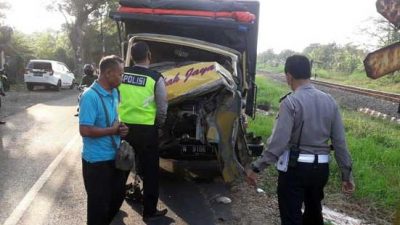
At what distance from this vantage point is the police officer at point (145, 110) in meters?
5.27

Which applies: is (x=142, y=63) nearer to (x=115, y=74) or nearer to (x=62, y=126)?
(x=115, y=74)

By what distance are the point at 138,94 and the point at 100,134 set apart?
1.30m

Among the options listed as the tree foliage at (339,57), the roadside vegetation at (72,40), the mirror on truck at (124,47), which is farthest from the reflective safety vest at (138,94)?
the tree foliage at (339,57)

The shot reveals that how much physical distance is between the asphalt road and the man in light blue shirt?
1.30 metres

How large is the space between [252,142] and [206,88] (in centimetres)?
189

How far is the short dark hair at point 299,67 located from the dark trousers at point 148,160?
1.92 metres

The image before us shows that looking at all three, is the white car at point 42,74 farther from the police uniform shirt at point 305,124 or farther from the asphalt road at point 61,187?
the police uniform shirt at point 305,124

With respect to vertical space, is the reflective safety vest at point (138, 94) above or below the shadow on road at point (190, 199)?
above

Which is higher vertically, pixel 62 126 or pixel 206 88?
pixel 206 88

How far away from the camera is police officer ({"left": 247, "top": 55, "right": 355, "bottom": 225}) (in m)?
3.96

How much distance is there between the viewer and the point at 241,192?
22.5ft

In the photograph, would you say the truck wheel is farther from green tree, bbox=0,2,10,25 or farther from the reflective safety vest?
the reflective safety vest

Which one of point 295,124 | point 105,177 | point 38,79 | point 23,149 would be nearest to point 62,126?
point 23,149

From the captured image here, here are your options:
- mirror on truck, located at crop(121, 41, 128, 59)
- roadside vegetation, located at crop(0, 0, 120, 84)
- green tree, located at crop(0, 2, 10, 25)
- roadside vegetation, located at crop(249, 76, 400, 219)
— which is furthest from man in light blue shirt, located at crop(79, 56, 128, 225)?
green tree, located at crop(0, 2, 10, 25)
